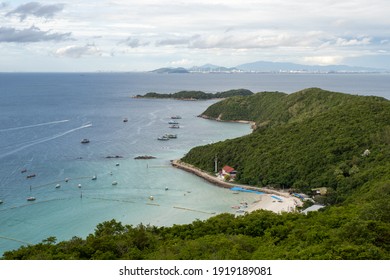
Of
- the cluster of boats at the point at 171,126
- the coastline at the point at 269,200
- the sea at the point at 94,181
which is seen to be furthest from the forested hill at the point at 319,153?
the cluster of boats at the point at 171,126

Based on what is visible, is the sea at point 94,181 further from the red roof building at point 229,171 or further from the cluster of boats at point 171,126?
the red roof building at point 229,171

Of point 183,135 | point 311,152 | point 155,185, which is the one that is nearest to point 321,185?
point 311,152

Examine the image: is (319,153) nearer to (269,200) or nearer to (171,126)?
(269,200)

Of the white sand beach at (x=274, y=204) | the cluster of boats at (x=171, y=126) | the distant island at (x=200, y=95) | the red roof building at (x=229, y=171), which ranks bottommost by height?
the white sand beach at (x=274, y=204)

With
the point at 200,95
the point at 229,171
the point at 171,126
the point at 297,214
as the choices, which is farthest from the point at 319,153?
the point at 200,95

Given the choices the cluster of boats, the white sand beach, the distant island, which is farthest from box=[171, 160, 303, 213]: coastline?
the distant island

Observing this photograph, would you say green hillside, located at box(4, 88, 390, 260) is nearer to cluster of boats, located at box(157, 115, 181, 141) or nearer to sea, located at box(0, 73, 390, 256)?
sea, located at box(0, 73, 390, 256)
